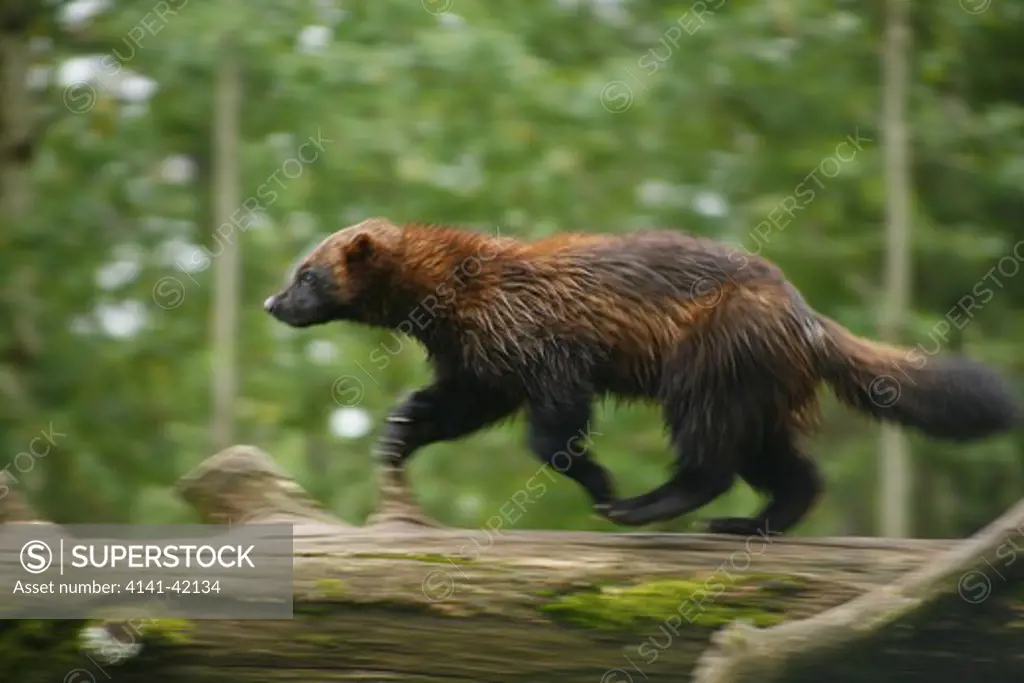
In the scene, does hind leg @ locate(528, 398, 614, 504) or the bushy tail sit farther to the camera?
hind leg @ locate(528, 398, 614, 504)

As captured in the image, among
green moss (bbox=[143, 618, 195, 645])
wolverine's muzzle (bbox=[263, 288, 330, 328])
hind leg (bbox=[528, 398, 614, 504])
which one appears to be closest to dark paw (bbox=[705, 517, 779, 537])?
hind leg (bbox=[528, 398, 614, 504])

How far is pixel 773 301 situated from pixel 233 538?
1783mm

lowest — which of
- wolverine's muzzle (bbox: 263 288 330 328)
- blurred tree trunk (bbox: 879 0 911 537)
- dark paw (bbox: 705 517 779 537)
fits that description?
dark paw (bbox: 705 517 779 537)

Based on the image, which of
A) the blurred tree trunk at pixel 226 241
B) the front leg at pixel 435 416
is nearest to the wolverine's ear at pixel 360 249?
the front leg at pixel 435 416

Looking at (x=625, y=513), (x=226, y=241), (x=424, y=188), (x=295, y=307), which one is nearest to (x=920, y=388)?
(x=625, y=513)

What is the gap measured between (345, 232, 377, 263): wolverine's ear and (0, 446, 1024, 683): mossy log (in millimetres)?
1128

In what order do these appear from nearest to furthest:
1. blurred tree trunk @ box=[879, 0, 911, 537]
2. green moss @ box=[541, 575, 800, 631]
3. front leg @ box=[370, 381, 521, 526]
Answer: green moss @ box=[541, 575, 800, 631] < front leg @ box=[370, 381, 521, 526] < blurred tree trunk @ box=[879, 0, 911, 537]

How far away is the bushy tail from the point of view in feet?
14.1

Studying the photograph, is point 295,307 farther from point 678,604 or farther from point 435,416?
point 678,604

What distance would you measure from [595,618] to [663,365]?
86 cm

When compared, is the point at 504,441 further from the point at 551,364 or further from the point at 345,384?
the point at 551,364

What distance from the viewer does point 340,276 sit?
4.90m

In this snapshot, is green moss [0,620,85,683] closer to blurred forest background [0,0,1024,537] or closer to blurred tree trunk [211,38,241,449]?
blurred forest background [0,0,1024,537]

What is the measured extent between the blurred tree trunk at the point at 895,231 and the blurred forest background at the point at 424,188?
18 centimetres
